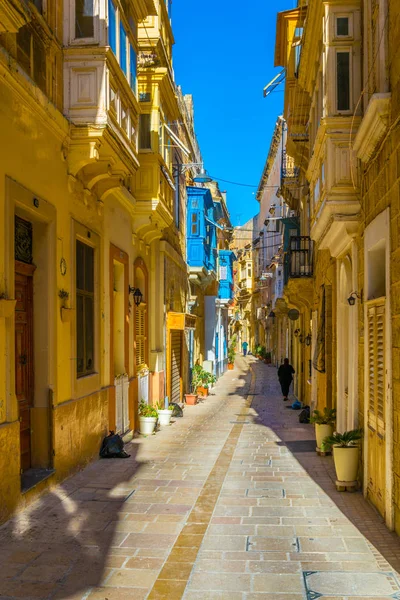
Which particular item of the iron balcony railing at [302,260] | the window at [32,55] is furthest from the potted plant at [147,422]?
the window at [32,55]

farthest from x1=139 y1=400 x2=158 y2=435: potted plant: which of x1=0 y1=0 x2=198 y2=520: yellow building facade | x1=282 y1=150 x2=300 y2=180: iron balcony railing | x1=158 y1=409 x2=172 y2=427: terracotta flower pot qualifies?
x1=282 y1=150 x2=300 y2=180: iron balcony railing

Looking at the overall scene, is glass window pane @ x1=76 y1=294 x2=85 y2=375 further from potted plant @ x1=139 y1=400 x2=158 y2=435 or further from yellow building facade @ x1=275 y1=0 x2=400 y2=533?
yellow building facade @ x1=275 y1=0 x2=400 y2=533

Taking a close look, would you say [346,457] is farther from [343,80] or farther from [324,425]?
[343,80]

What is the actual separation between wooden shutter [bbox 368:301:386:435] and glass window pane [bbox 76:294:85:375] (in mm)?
4489

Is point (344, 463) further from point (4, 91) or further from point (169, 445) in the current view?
point (4, 91)

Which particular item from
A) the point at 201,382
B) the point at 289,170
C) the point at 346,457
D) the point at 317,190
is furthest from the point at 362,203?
the point at 289,170

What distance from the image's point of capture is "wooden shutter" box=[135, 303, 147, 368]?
15062 millimetres

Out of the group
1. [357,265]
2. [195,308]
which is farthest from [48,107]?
[195,308]

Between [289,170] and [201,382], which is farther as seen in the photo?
[289,170]

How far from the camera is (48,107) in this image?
25.8ft

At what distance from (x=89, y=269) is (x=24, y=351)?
2.71 m

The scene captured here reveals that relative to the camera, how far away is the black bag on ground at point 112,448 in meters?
10.6

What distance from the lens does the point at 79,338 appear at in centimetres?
982

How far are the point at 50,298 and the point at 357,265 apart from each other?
4216 millimetres
